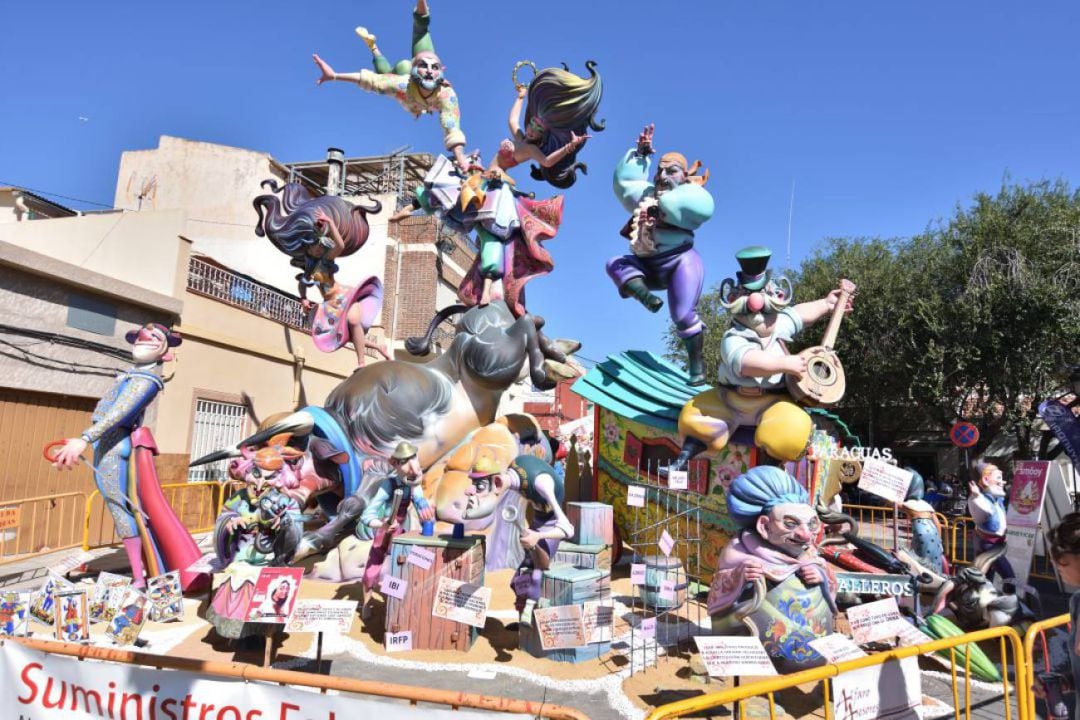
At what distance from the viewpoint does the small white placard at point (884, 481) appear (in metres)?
5.41

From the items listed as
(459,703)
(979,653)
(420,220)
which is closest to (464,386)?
(979,653)

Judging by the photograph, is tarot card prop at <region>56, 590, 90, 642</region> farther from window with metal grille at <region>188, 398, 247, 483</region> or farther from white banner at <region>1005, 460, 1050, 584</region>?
white banner at <region>1005, 460, 1050, 584</region>

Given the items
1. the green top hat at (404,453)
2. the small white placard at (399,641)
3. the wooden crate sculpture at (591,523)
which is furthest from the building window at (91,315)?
the wooden crate sculpture at (591,523)

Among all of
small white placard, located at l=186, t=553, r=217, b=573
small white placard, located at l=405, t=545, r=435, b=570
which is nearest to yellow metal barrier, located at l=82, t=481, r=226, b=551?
small white placard, located at l=186, t=553, r=217, b=573

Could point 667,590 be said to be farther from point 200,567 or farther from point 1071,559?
point 200,567

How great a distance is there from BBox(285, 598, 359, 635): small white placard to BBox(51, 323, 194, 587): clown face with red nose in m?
2.76

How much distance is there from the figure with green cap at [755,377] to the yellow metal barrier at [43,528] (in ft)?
22.3

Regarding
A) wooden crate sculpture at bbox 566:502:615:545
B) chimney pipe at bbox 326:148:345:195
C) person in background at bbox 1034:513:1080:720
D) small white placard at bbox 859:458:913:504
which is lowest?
wooden crate sculpture at bbox 566:502:615:545

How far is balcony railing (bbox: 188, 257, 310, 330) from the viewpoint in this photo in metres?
11.5

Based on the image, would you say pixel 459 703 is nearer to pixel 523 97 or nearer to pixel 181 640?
pixel 181 640

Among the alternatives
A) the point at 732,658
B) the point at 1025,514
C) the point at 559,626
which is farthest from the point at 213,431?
the point at 1025,514

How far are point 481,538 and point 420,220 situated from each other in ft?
47.9

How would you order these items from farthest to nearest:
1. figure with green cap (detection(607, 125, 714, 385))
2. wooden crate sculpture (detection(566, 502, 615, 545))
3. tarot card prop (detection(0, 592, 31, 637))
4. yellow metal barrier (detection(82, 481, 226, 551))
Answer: yellow metal barrier (detection(82, 481, 226, 551)) → figure with green cap (detection(607, 125, 714, 385)) → wooden crate sculpture (detection(566, 502, 615, 545)) → tarot card prop (detection(0, 592, 31, 637))

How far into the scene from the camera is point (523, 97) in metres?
10.2
